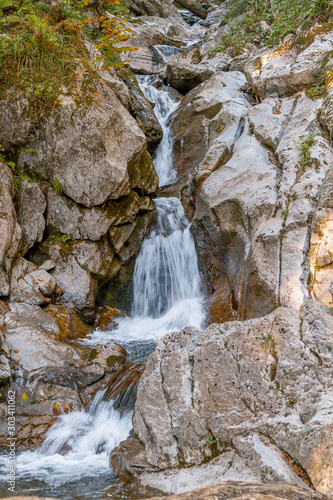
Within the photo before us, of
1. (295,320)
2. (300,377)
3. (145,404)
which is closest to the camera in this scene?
(300,377)

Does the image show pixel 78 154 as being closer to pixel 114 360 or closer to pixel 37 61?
pixel 37 61

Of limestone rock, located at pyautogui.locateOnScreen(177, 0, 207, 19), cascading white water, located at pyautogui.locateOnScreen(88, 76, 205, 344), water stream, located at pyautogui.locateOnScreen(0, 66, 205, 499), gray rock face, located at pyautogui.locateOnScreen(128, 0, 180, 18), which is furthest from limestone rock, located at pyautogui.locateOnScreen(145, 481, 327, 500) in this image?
limestone rock, located at pyautogui.locateOnScreen(177, 0, 207, 19)

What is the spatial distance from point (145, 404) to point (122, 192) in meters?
5.28

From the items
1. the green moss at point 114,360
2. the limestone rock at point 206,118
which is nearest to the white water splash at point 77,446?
the green moss at point 114,360

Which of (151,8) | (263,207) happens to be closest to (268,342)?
(263,207)

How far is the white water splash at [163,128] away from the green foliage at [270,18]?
13.1ft

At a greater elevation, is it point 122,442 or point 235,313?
point 235,313

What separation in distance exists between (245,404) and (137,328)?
468 cm

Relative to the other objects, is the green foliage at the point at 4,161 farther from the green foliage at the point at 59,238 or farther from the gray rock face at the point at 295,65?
the gray rock face at the point at 295,65

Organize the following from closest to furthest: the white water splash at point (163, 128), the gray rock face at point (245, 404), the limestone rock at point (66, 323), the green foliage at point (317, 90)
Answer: the gray rock face at point (245, 404), the limestone rock at point (66, 323), the green foliage at point (317, 90), the white water splash at point (163, 128)

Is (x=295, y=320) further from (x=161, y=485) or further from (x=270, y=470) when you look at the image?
(x=161, y=485)

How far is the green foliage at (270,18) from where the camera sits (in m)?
10.4

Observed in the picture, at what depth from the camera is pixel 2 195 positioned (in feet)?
22.0

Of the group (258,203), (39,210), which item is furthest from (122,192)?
(258,203)
